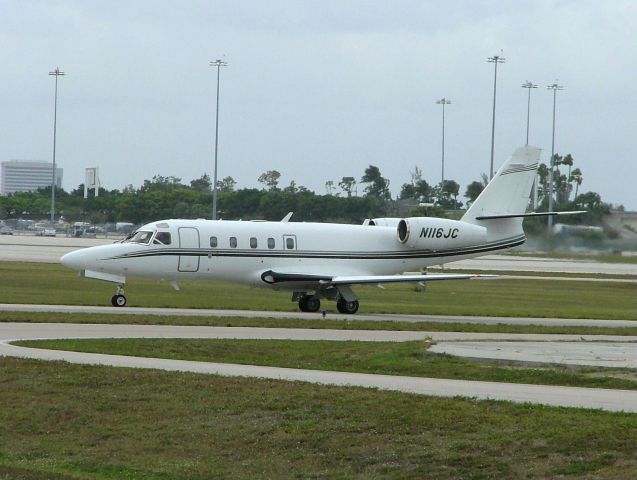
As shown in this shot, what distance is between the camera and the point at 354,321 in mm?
33938

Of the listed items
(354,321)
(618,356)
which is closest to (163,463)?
(618,356)

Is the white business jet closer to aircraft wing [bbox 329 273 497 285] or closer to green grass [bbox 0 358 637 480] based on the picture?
aircraft wing [bbox 329 273 497 285]

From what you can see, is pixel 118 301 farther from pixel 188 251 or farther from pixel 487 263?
pixel 487 263

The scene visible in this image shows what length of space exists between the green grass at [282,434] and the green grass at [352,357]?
350cm

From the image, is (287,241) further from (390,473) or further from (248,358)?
(390,473)

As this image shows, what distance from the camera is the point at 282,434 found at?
1616cm

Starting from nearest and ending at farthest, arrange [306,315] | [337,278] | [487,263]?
[306,315] → [337,278] → [487,263]

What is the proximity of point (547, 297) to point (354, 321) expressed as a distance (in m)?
20.0

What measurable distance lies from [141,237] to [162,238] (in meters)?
0.67

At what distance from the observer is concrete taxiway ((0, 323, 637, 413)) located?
60.9 ft

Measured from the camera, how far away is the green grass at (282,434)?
14531 mm

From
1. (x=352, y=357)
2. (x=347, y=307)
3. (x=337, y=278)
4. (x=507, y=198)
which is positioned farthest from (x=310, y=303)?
(x=352, y=357)

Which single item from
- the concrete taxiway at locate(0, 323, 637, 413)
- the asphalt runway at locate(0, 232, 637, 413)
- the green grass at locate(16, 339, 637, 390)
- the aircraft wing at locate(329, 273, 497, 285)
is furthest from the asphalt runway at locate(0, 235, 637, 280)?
the green grass at locate(16, 339, 637, 390)

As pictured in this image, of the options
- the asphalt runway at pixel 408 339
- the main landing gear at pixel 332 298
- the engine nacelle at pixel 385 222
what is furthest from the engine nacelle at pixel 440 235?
the asphalt runway at pixel 408 339
